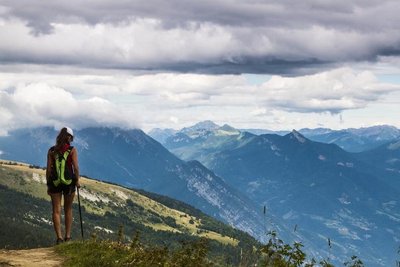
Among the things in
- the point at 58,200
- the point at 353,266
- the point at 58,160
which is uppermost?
the point at 58,160

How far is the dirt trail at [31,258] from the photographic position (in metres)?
17.7

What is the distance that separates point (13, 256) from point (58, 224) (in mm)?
3689

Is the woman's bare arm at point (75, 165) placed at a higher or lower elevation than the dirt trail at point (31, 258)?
higher

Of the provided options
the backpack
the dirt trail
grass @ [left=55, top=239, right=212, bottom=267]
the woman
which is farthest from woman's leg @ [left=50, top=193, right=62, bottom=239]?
grass @ [left=55, top=239, right=212, bottom=267]

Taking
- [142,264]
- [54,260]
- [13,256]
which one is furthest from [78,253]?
[142,264]

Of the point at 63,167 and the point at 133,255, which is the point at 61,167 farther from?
the point at 133,255

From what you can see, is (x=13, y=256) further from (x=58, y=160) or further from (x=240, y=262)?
(x=240, y=262)

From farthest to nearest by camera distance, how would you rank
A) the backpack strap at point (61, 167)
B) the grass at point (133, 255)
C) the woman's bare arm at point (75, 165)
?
the woman's bare arm at point (75, 165)
the backpack strap at point (61, 167)
the grass at point (133, 255)

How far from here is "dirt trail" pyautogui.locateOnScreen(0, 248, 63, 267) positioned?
17.7 metres

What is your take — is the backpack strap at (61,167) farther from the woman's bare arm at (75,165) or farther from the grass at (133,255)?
the grass at (133,255)

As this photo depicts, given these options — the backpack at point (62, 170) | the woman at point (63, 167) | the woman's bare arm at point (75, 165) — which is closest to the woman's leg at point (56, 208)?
the woman at point (63, 167)

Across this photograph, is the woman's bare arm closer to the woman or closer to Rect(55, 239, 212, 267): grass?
the woman

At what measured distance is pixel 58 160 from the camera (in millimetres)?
21656

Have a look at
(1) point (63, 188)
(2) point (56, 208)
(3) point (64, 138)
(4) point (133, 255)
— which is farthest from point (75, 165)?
(4) point (133, 255)
